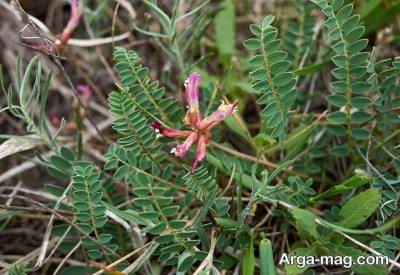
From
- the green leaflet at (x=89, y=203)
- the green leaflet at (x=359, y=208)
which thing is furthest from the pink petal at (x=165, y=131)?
the green leaflet at (x=359, y=208)

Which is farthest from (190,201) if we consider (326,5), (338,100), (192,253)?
(326,5)

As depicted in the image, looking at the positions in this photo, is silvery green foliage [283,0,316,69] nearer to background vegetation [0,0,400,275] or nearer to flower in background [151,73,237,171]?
background vegetation [0,0,400,275]

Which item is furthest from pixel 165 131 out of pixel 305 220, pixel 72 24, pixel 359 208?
pixel 72 24

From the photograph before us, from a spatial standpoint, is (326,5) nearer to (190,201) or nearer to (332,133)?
(332,133)

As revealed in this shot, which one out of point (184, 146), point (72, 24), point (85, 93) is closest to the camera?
point (184, 146)

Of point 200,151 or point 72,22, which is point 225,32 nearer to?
point 72,22

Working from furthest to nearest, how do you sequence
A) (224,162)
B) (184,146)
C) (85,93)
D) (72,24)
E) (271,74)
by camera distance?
(85,93)
(72,24)
(224,162)
(271,74)
(184,146)

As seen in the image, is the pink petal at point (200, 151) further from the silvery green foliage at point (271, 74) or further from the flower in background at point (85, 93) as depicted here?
the flower in background at point (85, 93)

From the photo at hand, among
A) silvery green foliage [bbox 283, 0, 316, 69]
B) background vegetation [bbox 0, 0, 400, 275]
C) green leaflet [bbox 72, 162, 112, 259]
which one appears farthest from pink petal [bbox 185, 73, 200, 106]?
silvery green foliage [bbox 283, 0, 316, 69]

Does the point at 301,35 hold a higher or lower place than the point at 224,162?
higher
